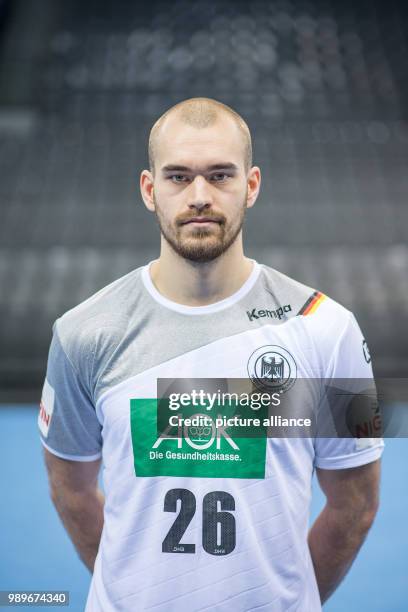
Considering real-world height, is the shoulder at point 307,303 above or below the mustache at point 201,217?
below

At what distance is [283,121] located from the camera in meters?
10.9

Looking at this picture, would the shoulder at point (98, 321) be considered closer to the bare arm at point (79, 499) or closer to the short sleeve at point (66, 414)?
the short sleeve at point (66, 414)

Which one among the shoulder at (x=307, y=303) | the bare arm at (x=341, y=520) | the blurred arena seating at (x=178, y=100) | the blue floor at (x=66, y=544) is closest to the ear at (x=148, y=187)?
the shoulder at (x=307, y=303)

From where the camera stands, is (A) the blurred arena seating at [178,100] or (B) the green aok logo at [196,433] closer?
(B) the green aok logo at [196,433]

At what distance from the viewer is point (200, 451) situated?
2018 mm

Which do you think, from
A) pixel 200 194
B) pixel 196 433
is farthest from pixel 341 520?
pixel 200 194

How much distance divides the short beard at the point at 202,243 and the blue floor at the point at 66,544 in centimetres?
157

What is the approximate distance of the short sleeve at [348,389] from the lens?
6.61 feet

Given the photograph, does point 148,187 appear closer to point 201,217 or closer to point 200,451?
point 201,217

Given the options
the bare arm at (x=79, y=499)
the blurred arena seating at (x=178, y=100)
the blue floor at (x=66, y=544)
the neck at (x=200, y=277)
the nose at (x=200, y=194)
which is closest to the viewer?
the nose at (x=200, y=194)

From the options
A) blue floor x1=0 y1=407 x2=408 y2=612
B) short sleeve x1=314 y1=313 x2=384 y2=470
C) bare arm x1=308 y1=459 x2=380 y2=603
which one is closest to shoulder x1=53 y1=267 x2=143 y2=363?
short sleeve x1=314 y1=313 x2=384 y2=470

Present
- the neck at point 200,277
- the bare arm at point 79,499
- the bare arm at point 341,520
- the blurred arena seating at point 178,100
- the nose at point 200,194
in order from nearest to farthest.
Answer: the nose at point 200,194 < the neck at point 200,277 < the bare arm at point 341,520 < the bare arm at point 79,499 < the blurred arena seating at point 178,100

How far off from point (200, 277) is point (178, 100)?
31.5 feet

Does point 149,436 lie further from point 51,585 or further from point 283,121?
point 283,121
